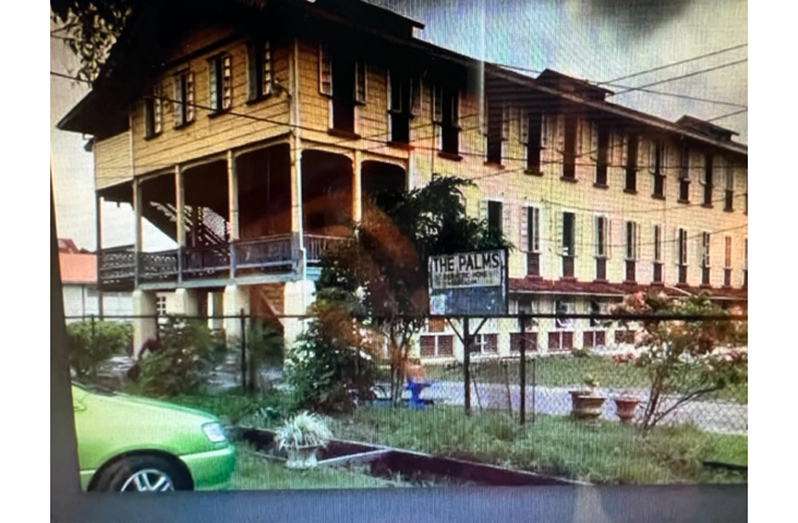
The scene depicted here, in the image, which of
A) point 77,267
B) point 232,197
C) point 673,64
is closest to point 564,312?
point 673,64

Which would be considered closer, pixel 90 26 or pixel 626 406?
pixel 90 26

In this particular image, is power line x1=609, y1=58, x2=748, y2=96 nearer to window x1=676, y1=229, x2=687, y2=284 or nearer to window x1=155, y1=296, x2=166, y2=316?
window x1=676, y1=229, x2=687, y2=284

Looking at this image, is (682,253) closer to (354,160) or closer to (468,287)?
(468,287)

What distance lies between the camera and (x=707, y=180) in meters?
1.91

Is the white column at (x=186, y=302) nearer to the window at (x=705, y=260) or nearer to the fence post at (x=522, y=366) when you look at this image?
the fence post at (x=522, y=366)

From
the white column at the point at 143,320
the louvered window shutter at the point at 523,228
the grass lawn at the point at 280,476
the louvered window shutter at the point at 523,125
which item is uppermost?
the louvered window shutter at the point at 523,125

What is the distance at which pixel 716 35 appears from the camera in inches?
72.5

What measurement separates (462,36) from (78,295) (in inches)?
47.7

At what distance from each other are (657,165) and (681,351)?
513 millimetres

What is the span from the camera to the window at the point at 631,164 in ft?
6.23

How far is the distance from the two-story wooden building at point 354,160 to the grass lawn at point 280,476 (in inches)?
14.3

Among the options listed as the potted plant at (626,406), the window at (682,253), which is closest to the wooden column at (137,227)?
the potted plant at (626,406)

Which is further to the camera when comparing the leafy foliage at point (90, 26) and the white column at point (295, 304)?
the white column at point (295, 304)

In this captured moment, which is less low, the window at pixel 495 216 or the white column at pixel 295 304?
the window at pixel 495 216
